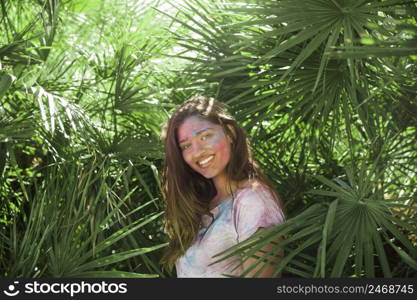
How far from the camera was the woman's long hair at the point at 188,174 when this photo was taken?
2.06 m

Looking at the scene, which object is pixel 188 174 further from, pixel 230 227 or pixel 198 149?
pixel 230 227

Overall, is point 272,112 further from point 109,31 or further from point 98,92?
point 109,31

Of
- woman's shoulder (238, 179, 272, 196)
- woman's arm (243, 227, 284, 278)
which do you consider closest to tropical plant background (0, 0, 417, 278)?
woman's arm (243, 227, 284, 278)

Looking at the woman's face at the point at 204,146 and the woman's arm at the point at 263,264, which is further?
the woman's face at the point at 204,146

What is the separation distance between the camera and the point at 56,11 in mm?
2498

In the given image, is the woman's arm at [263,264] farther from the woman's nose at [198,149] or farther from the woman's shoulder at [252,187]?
the woman's nose at [198,149]

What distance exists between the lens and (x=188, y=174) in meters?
2.20

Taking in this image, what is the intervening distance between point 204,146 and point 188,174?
0.58 ft

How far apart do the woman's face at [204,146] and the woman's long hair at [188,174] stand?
20mm

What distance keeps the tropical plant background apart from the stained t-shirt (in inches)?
1.9

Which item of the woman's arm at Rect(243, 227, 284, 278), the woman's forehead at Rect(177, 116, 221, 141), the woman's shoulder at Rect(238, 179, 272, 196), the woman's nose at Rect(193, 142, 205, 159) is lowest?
the woman's arm at Rect(243, 227, 284, 278)

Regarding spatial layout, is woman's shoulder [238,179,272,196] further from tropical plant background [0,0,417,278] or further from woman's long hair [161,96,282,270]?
tropical plant background [0,0,417,278]

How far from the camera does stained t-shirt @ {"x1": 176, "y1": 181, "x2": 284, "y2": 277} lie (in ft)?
6.17

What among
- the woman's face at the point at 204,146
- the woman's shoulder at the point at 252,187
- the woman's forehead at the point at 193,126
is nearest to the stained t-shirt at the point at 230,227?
the woman's shoulder at the point at 252,187
